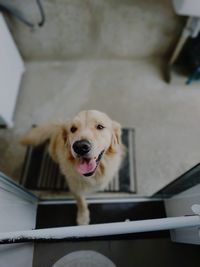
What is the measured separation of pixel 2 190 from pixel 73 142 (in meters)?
0.39

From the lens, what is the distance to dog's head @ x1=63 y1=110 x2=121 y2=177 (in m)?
1.03

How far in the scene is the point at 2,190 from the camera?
103cm

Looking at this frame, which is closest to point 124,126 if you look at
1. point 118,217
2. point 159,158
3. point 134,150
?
point 134,150

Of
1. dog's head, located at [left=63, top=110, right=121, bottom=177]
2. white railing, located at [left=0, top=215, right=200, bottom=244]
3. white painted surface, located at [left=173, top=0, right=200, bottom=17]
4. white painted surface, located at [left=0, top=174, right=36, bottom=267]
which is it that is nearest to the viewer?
white railing, located at [left=0, top=215, right=200, bottom=244]

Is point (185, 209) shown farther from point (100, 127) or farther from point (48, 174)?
point (48, 174)

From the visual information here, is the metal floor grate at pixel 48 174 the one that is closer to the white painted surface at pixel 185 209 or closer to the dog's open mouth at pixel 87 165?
the white painted surface at pixel 185 209

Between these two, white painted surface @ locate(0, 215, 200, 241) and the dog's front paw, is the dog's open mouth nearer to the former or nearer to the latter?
white painted surface @ locate(0, 215, 200, 241)

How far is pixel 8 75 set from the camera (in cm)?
184

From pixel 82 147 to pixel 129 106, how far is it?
1.13m

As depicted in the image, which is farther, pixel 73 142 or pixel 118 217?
pixel 118 217

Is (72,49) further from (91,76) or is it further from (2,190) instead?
(2,190)

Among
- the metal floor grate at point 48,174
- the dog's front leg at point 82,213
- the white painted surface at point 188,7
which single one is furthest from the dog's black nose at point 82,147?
the white painted surface at point 188,7

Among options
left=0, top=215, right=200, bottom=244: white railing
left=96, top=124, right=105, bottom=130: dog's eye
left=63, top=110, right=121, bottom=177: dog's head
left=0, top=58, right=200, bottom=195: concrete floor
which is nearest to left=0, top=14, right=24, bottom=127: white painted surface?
left=0, top=58, right=200, bottom=195: concrete floor

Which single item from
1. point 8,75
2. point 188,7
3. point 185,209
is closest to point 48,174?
point 8,75
